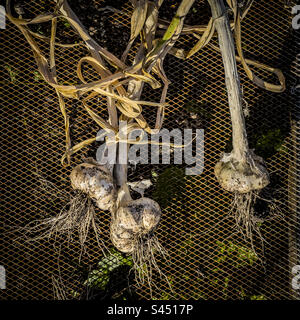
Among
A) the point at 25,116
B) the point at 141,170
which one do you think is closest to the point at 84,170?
the point at 141,170

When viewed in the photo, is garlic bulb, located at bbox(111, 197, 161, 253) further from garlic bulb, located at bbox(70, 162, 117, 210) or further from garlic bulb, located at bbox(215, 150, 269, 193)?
garlic bulb, located at bbox(215, 150, 269, 193)

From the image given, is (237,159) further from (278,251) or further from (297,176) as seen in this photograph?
(278,251)

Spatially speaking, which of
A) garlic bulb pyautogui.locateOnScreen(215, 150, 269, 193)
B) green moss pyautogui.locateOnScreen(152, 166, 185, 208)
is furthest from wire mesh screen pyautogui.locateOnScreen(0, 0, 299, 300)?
garlic bulb pyautogui.locateOnScreen(215, 150, 269, 193)

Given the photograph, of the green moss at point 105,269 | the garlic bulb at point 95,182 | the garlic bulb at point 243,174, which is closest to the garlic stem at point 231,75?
the garlic bulb at point 243,174

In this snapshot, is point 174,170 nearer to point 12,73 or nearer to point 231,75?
point 231,75

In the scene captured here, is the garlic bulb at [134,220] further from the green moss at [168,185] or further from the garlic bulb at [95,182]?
the green moss at [168,185]
